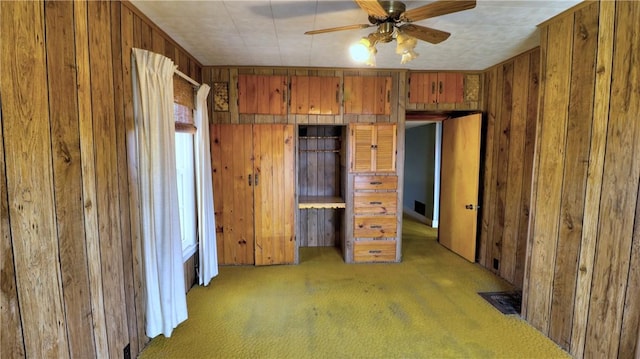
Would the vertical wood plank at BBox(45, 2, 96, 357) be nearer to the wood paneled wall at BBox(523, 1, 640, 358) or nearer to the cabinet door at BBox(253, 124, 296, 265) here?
the cabinet door at BBox(253, 124, 296, 265)

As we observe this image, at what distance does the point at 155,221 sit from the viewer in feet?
6.92

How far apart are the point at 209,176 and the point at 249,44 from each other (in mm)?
1399

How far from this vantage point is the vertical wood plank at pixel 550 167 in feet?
7.11

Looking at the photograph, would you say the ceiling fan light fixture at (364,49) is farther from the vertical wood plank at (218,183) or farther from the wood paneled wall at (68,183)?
the vertical wood plank at (218,183)

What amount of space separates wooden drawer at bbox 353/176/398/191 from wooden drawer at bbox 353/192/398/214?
76 millimetres

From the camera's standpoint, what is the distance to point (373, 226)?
375cm

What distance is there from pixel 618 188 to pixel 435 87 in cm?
229

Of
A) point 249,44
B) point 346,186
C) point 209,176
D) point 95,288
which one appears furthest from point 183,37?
point 346,186

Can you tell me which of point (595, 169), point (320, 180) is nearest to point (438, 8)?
point (595, 169)

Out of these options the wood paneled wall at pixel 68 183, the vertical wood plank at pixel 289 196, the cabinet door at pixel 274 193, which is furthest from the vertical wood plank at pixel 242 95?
the wood paneled wall at pixel 68 183

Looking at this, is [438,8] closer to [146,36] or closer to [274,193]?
[146,36]

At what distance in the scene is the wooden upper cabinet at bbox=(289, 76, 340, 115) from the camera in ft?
11.7

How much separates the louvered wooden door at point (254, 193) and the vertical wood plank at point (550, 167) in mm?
2449

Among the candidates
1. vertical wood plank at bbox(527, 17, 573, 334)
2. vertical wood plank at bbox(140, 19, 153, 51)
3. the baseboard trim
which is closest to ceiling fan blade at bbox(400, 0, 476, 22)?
vertical wood plank at bbox(527, 17, 573, 334)
